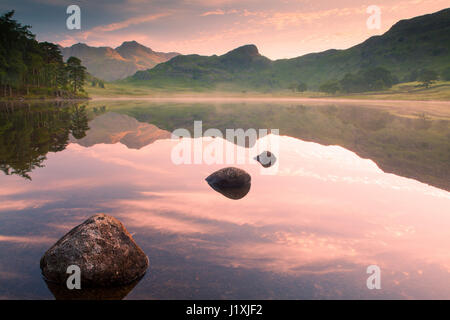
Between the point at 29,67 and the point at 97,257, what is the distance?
408 ft

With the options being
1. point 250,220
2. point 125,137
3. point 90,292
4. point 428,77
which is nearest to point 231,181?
point 250,220

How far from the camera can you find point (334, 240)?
930cm

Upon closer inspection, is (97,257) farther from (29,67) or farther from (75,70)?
(75,70)

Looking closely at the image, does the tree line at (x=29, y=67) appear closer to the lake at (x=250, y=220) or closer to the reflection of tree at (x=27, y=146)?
the reflection of tree at (x=27, y=146)

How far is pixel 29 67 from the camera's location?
353ft

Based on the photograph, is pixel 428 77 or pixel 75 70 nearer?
pixel 75 70

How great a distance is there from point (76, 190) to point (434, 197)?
15757mm

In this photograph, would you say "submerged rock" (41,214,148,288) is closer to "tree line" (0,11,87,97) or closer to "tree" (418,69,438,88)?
"tree line" (0,11,87,97)

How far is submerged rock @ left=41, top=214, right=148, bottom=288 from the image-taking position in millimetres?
7168

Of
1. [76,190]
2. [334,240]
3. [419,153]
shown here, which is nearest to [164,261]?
[334,240]

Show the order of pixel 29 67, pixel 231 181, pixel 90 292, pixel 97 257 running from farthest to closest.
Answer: pixel 29 67, pixel 231 181, pixel 97 257, pixel 90 292

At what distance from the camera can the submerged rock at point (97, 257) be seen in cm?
717

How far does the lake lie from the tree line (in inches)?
3591
